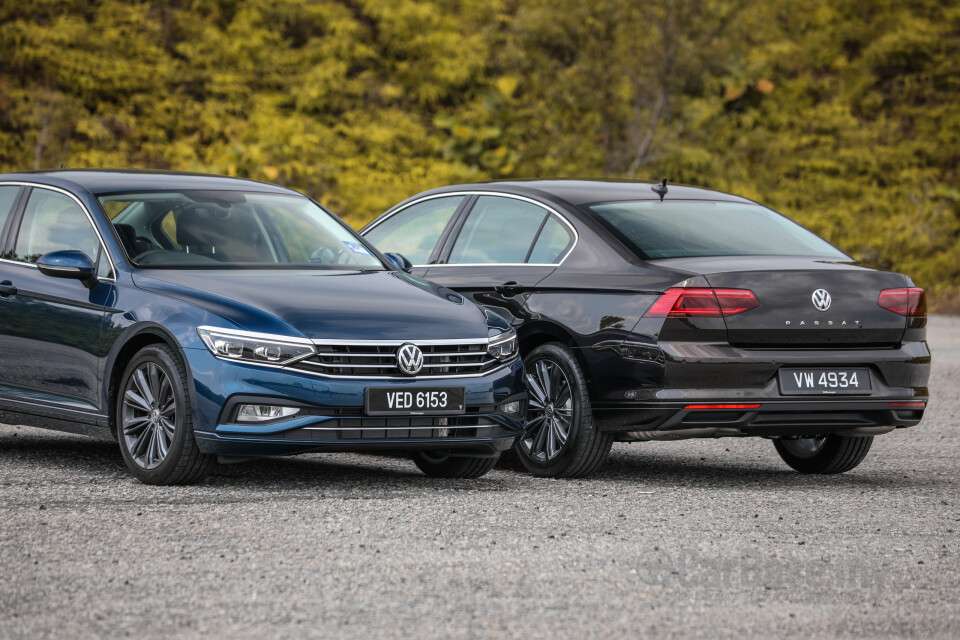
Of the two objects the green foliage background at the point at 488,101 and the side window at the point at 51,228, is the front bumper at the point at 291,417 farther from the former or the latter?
the green foliage background at the point at 488,101

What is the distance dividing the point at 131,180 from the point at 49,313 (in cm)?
104

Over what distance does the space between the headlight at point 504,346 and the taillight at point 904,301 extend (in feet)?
6.36

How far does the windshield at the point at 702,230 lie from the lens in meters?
8.21

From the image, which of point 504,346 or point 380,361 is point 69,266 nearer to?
point 380,361

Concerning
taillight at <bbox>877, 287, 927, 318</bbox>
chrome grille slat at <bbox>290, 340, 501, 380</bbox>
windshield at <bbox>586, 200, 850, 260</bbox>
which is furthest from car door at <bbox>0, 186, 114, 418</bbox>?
taillight at <bbox>877, 287, 927, 318</bbox>

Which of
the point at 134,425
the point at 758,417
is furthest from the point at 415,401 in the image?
the point at 758,417

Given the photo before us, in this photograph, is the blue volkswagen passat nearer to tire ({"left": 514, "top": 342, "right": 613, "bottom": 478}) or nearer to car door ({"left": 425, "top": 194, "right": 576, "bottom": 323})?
→ tire ({"left": 514, "top": 342, "right": 613, "bottom": 478})

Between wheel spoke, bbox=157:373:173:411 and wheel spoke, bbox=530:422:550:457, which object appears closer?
wheel spoke, bbox=157:373:173:411

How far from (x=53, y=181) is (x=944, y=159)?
3224 cm

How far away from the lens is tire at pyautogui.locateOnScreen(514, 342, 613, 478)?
8.05 m

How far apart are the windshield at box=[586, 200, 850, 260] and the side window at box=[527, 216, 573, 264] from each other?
200 millimetres

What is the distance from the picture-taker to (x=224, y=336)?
7078 mm

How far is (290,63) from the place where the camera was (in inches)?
1412

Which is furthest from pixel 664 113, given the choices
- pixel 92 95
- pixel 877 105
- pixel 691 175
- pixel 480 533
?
pixel 480 533
